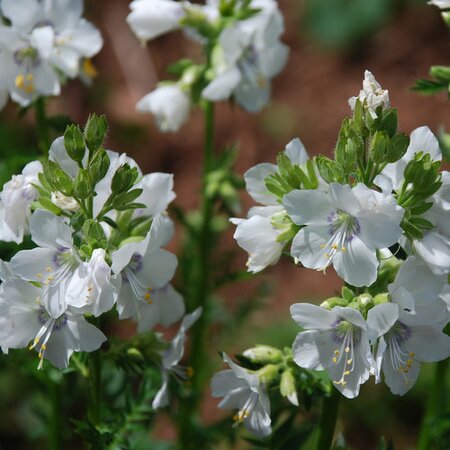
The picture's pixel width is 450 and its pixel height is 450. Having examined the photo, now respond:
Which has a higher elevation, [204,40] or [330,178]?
[330,178]

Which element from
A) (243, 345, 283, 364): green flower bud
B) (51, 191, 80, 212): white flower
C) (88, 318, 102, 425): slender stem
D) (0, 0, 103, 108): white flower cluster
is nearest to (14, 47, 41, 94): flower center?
(0, 0, 103, 108): white flower cluster

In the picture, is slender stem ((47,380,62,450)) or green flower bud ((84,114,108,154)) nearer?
green flower bud ((84,114,108,154))

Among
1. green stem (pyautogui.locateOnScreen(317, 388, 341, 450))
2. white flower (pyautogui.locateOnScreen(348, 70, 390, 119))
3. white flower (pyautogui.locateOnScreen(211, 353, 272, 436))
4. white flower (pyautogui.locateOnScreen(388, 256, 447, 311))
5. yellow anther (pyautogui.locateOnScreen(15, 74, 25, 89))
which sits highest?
white flower (pyautogui.locateOnScreen(348, 70, 390, 119))

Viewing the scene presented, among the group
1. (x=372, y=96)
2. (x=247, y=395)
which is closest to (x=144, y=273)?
(x=247, y=395)

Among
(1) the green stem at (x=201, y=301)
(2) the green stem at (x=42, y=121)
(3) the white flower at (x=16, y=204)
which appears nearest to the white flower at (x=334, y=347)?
(3) the white flower at (x=16, y=204)

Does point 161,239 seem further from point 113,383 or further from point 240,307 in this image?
point 240,307

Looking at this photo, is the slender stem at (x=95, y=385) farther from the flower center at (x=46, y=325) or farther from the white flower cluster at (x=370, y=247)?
the white flower cluster at (x=370, y=247)

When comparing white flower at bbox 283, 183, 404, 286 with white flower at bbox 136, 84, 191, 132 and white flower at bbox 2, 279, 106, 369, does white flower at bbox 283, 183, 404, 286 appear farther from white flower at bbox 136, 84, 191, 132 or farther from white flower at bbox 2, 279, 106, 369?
white flower at bbox 136, 84, 191, 132

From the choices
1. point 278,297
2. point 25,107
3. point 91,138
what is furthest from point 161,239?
point 278,297
